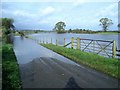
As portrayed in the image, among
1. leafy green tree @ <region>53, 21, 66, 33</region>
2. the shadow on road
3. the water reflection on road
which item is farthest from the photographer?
leafy green tree @ <region>53, 21, 66, 33</region>

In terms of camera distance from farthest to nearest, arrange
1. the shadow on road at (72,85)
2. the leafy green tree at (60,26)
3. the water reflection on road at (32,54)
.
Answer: the leafy green tree at (60,26), the water reflection on road at (32,54), the shadow on road at (72,85)

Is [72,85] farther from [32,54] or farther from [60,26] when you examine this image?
[60,26]

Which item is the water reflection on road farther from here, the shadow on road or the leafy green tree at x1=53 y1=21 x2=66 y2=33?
the leafy green tree at x1=53 y1=21 x2=66 y2=33

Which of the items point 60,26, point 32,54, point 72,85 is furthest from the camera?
point 60,26

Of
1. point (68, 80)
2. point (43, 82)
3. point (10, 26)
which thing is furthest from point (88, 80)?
point (10, 26)

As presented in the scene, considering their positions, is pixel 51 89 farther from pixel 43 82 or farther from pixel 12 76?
pixel 12 76

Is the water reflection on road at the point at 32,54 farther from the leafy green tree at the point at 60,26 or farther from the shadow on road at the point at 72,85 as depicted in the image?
the leafy green tree at the point at 60,26

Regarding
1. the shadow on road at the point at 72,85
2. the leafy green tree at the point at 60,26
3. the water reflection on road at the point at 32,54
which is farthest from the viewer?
the leafy green tree at the point at 60,26

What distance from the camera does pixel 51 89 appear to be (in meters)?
8.66

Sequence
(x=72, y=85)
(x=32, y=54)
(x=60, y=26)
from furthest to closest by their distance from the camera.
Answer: (x=60, y=26) < (x=32, y=54) < (x=72, y=85)

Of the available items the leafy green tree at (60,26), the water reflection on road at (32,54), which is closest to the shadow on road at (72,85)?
the water reflection on road at (32,54)

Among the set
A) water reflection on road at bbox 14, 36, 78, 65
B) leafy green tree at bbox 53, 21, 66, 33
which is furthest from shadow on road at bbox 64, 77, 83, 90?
leafy green tree at bbox 53, 21, 66, 33

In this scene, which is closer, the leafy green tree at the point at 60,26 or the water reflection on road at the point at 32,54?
the water reflection on road at the point at 32,54

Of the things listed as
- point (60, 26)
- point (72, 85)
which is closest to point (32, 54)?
point (72, 85)
